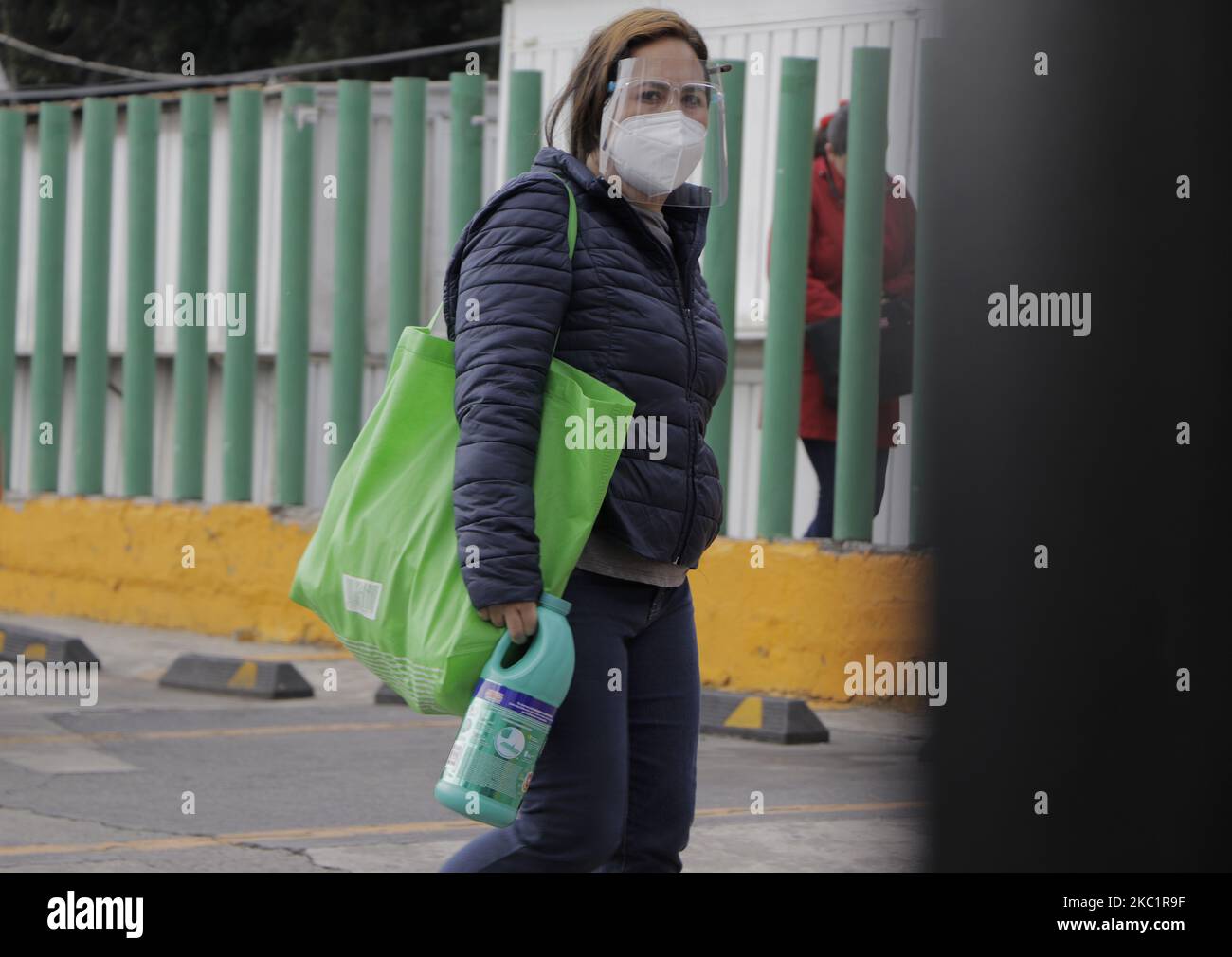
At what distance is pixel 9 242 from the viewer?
1038 centimetres

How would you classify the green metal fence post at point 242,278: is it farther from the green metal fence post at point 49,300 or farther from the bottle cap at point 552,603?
the bottle cap at point 552,603

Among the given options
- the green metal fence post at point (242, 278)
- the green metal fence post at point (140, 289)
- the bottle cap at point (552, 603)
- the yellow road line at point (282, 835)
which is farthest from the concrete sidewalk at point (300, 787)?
the green metal fence post at point (140, 289)

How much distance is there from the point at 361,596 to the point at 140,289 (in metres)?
7.22

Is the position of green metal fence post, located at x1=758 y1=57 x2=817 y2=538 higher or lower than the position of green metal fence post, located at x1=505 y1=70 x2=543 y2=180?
lower

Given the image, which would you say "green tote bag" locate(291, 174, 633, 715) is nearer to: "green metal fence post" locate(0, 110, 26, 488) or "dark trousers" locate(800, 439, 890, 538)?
"dark trousers" locate(800, 439, 890, 538)

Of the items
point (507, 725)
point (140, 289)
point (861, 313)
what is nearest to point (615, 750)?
point (507, 725)

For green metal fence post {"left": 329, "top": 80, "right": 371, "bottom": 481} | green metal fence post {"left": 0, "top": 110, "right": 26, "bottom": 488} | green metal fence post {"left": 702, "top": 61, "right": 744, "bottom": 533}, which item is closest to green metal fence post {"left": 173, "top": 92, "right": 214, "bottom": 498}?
green metal fence post {"left": 329, "top": 80, "right": 371, "bottom": 481}

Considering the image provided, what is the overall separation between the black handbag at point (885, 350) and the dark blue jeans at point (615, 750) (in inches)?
165

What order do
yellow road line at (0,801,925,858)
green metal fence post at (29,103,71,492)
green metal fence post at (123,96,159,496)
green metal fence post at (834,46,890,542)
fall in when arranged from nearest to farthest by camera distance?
yellow road line at (0,801,925,858)
green metal fence post at (834,46,890,542)
green metal fence post at (123,96,159,496)
green metal fence post at (29,103,71,492)

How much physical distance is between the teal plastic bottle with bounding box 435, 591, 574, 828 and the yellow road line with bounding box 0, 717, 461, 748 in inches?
160

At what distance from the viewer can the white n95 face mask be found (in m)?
3.24

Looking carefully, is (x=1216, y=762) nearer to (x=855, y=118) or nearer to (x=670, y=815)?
(x=670, y=815)

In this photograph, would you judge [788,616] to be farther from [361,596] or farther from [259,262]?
[361,596]

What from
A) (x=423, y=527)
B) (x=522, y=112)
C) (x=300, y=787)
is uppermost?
(x=522, y=112)
